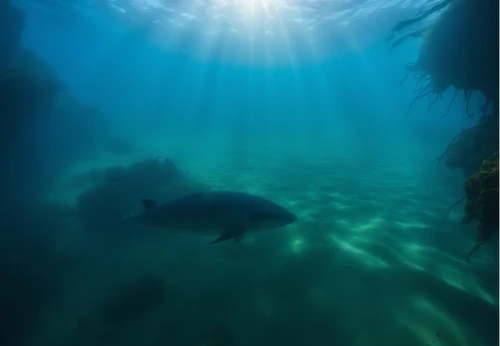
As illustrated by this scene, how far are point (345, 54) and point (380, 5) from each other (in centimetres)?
2735

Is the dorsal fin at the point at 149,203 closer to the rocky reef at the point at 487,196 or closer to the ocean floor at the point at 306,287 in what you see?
the ocean floor at the point at 306,287

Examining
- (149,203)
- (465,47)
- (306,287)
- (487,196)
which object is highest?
(465,47)

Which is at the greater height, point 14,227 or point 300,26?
point 300,26

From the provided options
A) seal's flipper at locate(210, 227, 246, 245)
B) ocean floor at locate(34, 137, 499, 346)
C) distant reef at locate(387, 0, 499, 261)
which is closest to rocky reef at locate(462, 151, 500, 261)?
ocean floor at locate(34, 137, 499, 346)

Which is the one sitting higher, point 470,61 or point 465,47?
point 465,47

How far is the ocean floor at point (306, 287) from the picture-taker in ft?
12.7

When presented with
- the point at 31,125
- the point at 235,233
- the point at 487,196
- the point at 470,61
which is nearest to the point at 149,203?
the point at 235,233

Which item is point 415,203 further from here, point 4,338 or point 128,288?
point 4,338

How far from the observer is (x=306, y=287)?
468 centimetres

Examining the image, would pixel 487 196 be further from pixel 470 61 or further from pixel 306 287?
pixel 470 61

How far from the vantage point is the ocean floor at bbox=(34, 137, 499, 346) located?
3859 mm

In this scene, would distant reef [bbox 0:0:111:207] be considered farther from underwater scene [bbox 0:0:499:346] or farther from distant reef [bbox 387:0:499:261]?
distant reef [bbox 387:0:499:261]

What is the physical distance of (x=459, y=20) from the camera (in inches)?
322

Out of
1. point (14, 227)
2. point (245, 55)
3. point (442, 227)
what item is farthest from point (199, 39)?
point (442, 227)
